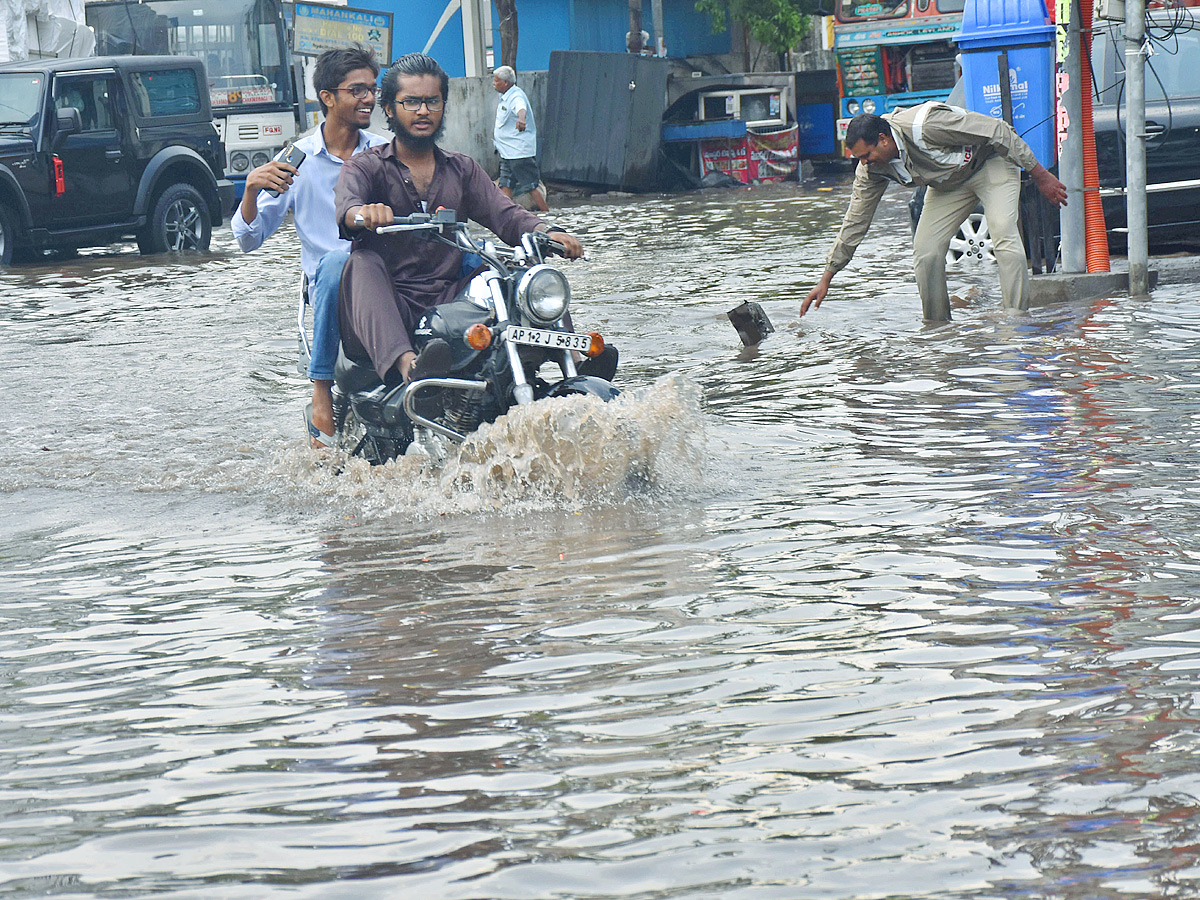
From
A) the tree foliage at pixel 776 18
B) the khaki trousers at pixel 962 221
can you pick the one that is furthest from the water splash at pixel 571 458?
the tree foliage at pixel 776 18

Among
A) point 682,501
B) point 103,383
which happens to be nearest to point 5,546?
point 682,501

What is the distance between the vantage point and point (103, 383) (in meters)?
10.0

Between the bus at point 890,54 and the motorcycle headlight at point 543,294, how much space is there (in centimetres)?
1833

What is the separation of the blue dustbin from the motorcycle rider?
5.83 metres

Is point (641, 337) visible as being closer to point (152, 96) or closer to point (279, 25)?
point (152, 96)

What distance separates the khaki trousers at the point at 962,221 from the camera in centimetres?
997

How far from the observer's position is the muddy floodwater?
9.78ft

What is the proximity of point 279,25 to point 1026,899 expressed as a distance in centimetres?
2156

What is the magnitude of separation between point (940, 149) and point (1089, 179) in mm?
Result: 2175

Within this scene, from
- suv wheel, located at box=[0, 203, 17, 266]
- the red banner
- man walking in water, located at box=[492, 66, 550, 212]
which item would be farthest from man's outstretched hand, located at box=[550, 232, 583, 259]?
the red banner

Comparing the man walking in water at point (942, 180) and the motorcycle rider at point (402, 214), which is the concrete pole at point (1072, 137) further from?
the motorcycle rider at point (402, 214)

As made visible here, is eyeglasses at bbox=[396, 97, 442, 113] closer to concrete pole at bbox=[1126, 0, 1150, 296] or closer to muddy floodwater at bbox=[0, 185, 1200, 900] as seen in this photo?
muddy floodwater at bbox=[0, 185, 1200, 900]

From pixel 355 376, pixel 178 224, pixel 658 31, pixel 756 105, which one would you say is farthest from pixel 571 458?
pixel 658 31

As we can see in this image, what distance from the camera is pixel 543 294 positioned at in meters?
6.11
